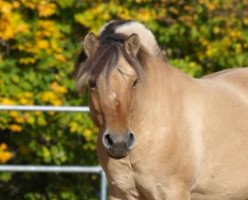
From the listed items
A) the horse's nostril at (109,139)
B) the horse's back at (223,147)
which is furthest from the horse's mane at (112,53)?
the horse's back at (223,147)

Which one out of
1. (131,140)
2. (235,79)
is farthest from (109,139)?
(235,79)

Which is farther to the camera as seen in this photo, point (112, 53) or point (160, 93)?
point (160, 93)

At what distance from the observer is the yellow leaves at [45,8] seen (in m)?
7.86

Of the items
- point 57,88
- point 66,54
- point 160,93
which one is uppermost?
point 160,93

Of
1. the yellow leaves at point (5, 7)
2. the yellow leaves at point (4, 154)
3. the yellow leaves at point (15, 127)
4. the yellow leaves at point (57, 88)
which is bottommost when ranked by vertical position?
the yellow leaves at point (4, 154)

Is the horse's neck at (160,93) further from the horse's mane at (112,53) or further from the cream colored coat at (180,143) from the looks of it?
the horse's mane at (112,53)

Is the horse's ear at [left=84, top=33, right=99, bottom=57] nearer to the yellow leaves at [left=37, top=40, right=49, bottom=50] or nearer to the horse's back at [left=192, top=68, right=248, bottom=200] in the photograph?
the horse's back at [left=192, top=68, right=248, bottom=200]

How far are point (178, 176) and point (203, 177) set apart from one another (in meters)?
0.29

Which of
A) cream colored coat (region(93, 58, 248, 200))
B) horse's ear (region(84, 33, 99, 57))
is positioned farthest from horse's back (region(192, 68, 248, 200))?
horse's ear (region(84, 33, 99, 57))

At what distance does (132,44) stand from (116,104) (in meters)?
0.42

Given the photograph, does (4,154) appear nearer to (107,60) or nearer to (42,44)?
(42,44)

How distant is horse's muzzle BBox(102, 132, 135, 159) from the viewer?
5.06m

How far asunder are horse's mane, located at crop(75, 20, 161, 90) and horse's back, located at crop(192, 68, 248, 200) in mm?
553

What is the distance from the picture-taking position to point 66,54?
27.2 feet
